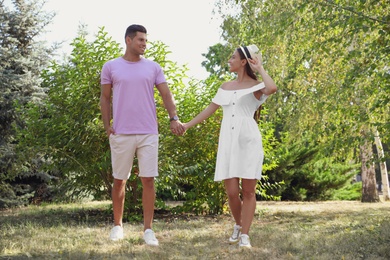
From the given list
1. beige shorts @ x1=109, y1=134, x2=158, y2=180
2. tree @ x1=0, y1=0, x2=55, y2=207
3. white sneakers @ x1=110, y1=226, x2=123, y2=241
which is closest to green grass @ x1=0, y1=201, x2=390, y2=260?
white sneakers @ x1=110, y1=226, x2=123, y2=241

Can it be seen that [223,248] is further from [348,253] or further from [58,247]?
[58,247]

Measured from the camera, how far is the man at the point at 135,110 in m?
4.97

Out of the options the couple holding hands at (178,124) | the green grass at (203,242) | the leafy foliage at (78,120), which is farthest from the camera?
the leafy foliage at (78,120)

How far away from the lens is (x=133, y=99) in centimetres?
497

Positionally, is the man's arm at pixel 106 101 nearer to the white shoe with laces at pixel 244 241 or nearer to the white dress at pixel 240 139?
the white dress at pixel 240 139

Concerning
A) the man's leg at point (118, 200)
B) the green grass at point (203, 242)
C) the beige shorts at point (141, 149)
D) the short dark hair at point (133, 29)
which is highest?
the short dark hair at point (133, 29)

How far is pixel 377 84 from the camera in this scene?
7129 mm

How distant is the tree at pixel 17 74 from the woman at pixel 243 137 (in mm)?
7128

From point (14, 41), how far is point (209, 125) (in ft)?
20.5

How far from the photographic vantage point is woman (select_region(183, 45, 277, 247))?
472cm

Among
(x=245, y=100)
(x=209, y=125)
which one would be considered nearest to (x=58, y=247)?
(x=245, y=100)

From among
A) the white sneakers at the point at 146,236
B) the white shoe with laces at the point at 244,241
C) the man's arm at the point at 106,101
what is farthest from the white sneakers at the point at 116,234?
the white shoe with laces at the point at 244,241

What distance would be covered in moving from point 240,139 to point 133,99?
3.47 feet

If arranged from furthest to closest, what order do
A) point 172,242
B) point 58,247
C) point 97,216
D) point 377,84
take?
point 97,216 → point 377,84 → point 172,242 → point 58,247
